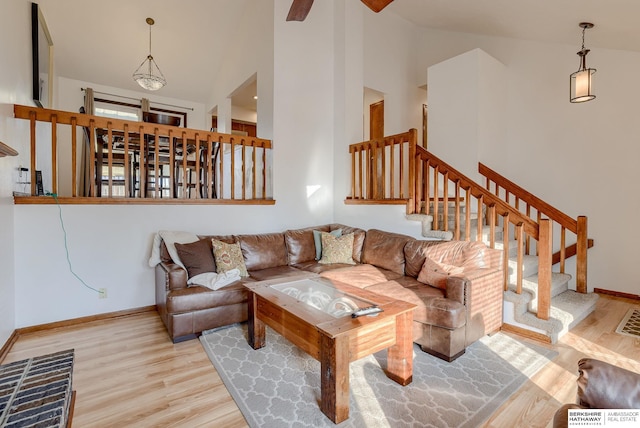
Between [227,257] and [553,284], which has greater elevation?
[227,257]

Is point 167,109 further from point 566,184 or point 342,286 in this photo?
point 566,184

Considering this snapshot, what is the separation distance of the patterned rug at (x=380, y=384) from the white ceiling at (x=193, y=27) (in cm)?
355

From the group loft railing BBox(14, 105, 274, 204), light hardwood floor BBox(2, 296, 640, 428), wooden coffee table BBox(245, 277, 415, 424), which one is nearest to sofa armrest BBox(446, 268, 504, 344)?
light hardwood floor BBox(2, 296, 640, 428)

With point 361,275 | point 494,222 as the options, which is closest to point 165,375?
point 361,275

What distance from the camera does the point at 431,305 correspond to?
2.42 m

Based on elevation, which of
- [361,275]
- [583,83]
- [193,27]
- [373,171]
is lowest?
[361,275]

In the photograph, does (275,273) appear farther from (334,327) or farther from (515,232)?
(515,232)

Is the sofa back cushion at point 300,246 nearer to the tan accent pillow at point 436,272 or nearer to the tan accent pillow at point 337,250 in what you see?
the tan accent pillow at point 337,250

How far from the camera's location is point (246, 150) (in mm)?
4613

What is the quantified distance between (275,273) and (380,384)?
1651 mm

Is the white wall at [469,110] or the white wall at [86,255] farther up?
the white wall at [469,110]

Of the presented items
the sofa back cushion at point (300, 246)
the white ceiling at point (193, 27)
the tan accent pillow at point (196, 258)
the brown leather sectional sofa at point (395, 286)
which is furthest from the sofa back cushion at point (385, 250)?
the white ceiling at point (193, 27)

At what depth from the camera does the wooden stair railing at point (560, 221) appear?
10.7ft

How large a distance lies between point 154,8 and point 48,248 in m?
4.16
